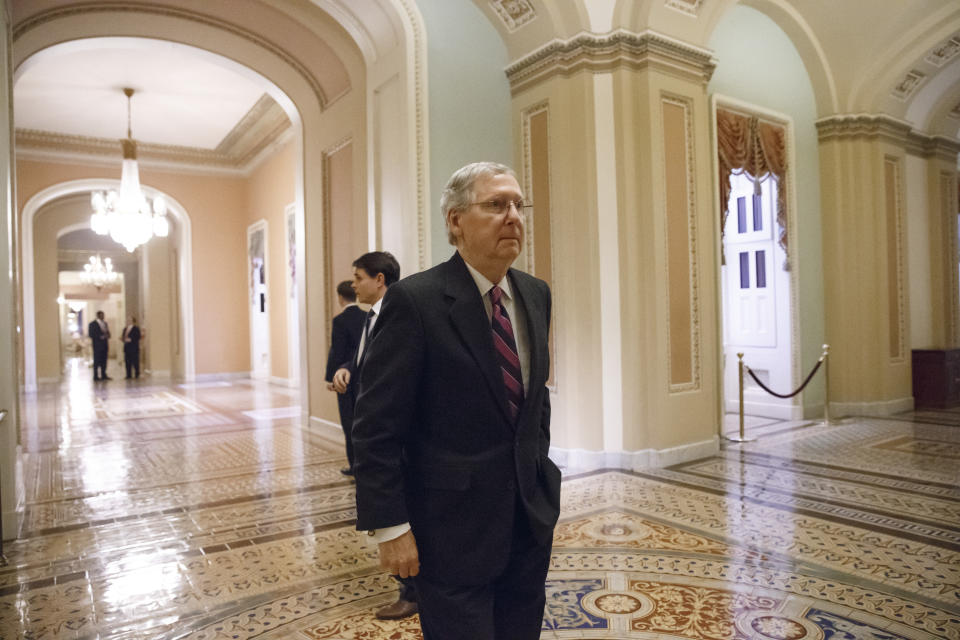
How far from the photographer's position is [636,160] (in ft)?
17.5

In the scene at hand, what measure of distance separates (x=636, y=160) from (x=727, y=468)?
2586 mm

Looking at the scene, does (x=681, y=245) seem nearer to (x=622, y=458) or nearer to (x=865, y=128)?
(x=622, y=458)

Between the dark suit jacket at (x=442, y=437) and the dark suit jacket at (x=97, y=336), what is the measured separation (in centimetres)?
1536

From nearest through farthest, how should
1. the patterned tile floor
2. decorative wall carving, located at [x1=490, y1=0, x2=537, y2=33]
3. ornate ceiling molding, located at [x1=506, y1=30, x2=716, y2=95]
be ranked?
the patterned tile floor, ornate ceiling molding, located at [x1=506, y1=30, x2=716, y2=95], decorative wall carving, located at [x1=490, y1=0, x2=537, y2=33]

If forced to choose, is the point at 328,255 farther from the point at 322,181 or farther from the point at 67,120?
the point at 67,120

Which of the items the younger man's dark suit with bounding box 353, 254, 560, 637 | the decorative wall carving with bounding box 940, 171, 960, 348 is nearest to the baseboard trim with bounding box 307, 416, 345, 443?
the younger man's dark suit with bounding box 353, 254, 560, 637

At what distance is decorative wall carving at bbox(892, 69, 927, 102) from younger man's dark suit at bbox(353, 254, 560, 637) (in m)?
8.43

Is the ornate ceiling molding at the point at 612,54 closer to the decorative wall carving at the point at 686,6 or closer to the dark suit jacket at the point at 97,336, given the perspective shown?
the decorative wall carving at the point at 686,6

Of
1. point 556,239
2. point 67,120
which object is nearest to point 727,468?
point 556,239

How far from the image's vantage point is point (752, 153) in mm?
7012

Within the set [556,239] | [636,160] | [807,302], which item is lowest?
[807,302]

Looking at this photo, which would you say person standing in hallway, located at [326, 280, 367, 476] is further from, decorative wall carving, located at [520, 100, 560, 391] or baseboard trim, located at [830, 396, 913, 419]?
baseboard trim, located at [830, 396, 913, 419]

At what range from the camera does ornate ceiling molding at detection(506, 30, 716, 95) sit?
5.25 meters

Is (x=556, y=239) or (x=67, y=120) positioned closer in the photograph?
(x=556, y=239)
